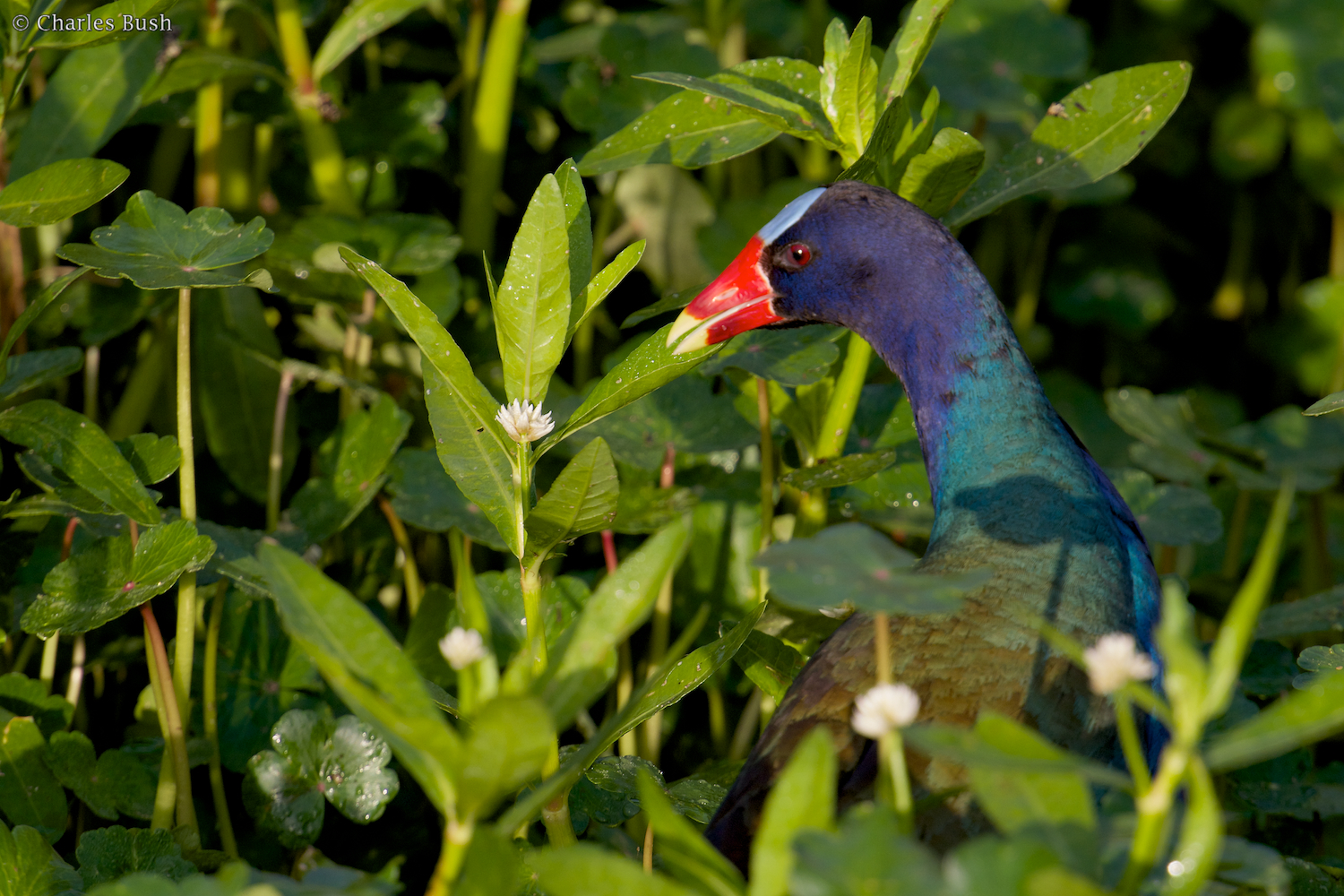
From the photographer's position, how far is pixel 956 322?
1.38 metres

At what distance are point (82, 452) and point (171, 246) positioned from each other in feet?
0.73

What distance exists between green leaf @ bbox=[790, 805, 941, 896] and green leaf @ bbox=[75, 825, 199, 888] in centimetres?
73

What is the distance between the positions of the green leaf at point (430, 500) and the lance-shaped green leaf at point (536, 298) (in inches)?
17.2

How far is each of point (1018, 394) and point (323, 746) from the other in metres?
0.82

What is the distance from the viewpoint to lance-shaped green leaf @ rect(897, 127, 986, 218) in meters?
1.28

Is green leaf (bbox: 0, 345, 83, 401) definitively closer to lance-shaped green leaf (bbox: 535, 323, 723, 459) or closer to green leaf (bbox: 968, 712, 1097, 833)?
lance-shaped green leaf (bbox: 535, 323, 723, 459)

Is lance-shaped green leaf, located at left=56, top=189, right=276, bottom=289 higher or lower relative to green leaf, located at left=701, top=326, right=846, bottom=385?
higher

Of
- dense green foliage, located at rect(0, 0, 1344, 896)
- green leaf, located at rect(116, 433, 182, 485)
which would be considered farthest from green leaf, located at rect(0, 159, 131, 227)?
green leaf, located at rect(116, 433, 182, 485)

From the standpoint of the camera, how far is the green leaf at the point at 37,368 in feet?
4.49

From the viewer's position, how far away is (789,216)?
1465 millimetres

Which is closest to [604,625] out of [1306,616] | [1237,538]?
[1306,616]

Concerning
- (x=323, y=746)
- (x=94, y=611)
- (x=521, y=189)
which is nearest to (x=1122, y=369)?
(x=521, y=189)

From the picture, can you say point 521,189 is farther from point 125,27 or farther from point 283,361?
point 125,27

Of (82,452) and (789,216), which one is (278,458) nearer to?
(82,452)
